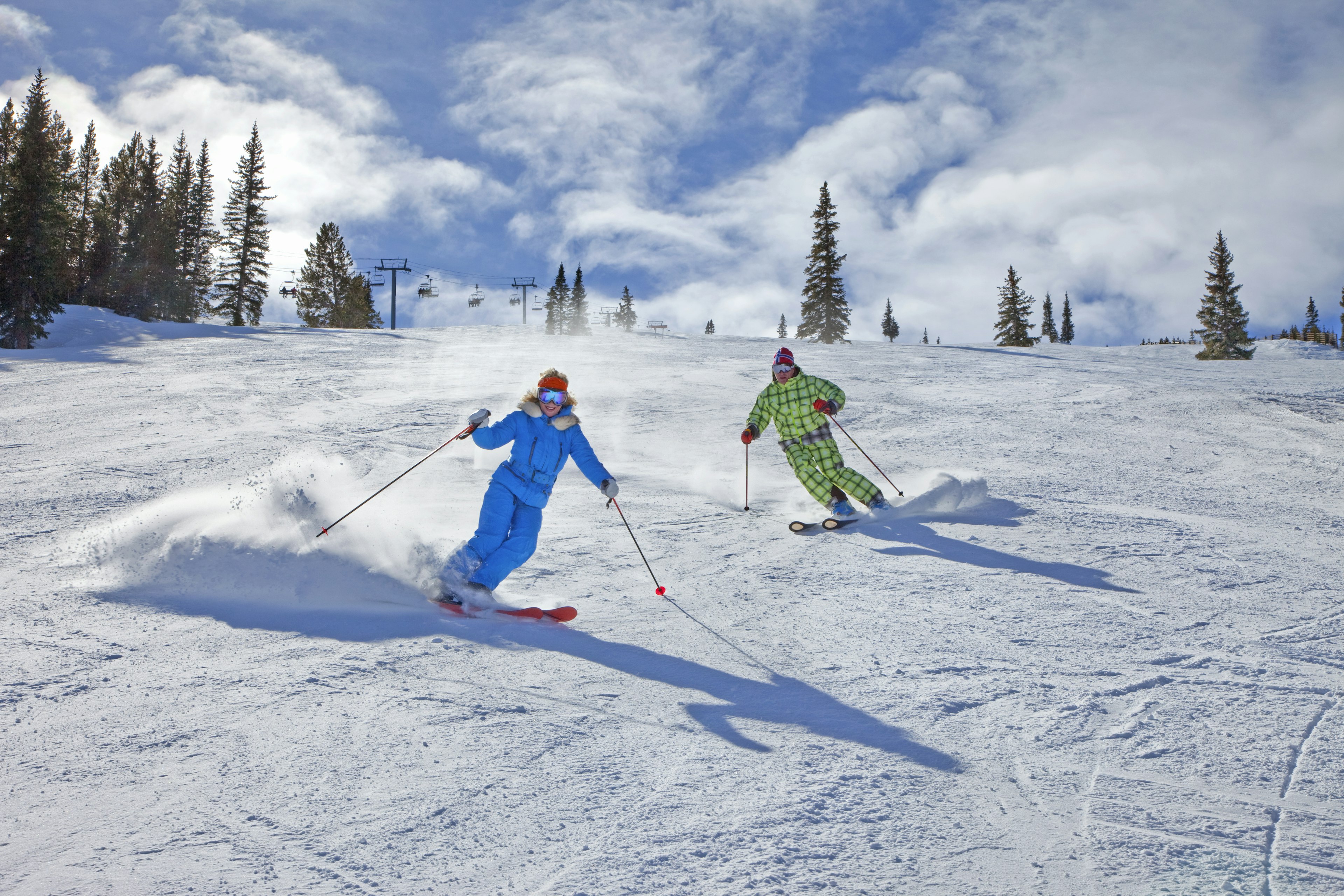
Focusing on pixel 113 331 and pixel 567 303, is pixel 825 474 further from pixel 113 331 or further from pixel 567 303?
pixel 567 303

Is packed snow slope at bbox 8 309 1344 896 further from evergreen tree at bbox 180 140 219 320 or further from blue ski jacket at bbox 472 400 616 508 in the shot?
evergreen tree at bbox 180 140 219 320

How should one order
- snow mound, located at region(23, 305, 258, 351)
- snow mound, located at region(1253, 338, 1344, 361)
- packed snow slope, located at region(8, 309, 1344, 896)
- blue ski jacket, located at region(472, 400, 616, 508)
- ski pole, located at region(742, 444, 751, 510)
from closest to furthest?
packed snow slope, located at region(8, 309, 1344, 896) → blue ski jacket, located at region(472, 400, 616, 508) → ski pole, located at region(742, 444, 751, 510) → snow mound, located at region(23, 305, 258, 351) → snow mound, located at region(1253, 338, 1344, 361)

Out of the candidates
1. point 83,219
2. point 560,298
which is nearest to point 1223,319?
point 560,298

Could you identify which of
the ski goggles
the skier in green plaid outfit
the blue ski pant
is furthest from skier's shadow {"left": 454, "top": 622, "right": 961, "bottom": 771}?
the skier in green plaid outfit

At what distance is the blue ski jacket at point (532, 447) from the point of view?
183 inches

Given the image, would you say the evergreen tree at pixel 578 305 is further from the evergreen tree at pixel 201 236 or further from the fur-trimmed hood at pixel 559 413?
the fur-trimmed hood at pixel 559 413

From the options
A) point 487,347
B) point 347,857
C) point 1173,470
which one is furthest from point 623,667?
point 487,347

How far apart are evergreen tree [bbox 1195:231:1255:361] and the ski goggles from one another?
52.3 metres

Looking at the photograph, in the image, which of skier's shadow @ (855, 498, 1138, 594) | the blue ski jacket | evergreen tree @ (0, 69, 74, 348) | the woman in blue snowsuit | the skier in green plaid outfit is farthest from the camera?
evergreen tree @ (0, 69, 74, 348)

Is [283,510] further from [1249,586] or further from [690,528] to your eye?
[1249,586]

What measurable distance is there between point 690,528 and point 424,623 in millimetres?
3001

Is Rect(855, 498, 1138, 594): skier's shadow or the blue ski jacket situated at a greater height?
the blue ski jacket

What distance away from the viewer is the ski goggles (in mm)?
4688

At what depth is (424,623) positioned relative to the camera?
13.1 ft
